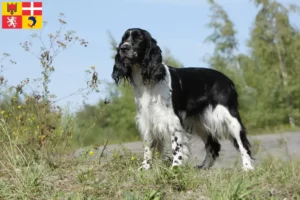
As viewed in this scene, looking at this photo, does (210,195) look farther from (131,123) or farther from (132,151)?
(131,123)

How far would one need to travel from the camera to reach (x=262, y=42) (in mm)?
28875

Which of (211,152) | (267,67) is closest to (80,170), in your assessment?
(211,152)

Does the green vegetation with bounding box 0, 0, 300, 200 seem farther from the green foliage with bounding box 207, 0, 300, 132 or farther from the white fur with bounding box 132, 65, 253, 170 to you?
the green foliage with bounding box 207, 0, 300, 132

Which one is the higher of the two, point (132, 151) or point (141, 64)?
point (141, 64)

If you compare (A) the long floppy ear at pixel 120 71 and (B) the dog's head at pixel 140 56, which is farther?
(A) the long floppy ear at pixel 120 71

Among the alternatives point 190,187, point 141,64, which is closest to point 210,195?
point 190,187

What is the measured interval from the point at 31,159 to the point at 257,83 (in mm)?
22616

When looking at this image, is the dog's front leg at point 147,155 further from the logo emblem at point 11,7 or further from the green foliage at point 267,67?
the green foliage at point 267,67

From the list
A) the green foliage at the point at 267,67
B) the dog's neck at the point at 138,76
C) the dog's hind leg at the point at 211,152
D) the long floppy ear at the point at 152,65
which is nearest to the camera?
the long floppy ear at the point at 152,65

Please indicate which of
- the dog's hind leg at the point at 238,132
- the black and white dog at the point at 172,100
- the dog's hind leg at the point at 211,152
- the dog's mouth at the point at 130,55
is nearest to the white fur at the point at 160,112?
the black and white dog at the point at 172,100

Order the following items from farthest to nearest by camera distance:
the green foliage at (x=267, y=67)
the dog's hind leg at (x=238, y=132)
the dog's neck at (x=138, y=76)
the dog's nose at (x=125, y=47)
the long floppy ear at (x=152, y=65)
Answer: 1. the green foliage at (x=267, y=67)
2. the dog's hind leg at (x=238, y=132)
3. the dog's neck at (x=138, y=76)
4. the long floppy ear at (x=152, y=65)
5. the dog's nose at (x=125, y=47)

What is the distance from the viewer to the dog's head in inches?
266

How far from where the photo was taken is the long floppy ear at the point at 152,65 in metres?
6.84

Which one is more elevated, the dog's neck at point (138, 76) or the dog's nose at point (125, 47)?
the dog's nose at point (125, 47)
